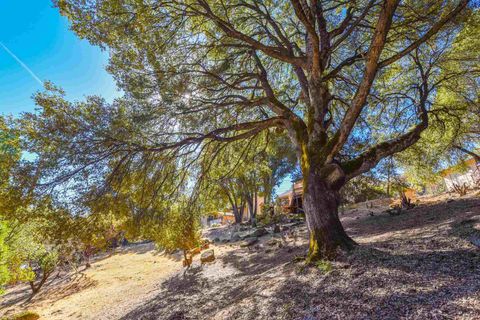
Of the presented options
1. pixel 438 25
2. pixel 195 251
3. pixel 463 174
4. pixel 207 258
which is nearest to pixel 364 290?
pixel 438 25

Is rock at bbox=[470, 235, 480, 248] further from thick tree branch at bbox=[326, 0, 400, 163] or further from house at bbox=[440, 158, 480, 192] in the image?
house at bbox=[440, 158, 480, 192]

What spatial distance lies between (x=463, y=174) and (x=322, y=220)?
20828 millimetres

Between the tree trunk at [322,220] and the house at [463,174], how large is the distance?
40.9 feet

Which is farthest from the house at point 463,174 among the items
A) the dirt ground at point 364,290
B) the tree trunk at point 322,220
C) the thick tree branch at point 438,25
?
the thick tree branch at point 438,25

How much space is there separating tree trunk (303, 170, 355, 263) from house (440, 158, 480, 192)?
12458 millimetres

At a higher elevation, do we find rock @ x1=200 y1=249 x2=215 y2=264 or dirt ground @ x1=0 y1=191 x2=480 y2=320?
dirt ground @ x1=0 y1=191 x2=480 y2=320

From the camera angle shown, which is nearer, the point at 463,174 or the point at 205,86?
the point at 205,86

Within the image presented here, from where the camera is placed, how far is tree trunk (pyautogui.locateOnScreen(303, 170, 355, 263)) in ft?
14.9

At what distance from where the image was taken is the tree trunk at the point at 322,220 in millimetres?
4547

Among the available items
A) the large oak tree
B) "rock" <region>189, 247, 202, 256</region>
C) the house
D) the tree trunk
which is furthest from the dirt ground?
the house

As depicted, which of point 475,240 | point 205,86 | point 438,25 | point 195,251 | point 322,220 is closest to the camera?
point 438,25

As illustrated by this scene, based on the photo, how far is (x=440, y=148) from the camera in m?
10.5

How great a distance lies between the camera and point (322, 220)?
474cm

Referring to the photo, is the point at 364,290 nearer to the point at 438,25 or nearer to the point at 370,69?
the point at 370,69
